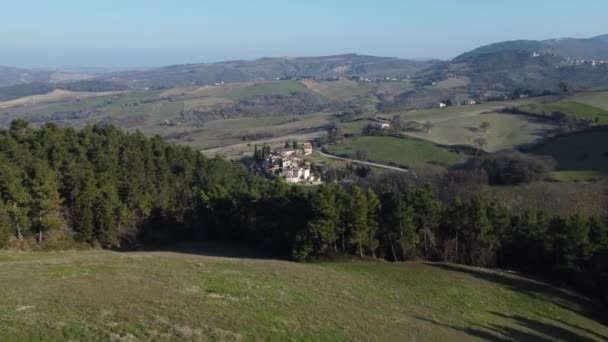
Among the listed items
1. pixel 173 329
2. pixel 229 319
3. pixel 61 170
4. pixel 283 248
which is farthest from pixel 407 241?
pixel 61 170

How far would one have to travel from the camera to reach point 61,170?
49844 millimetres

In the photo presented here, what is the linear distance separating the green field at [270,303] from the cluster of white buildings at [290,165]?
66505 mm

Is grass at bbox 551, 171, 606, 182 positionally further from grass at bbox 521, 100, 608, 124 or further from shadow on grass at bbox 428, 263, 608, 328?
grass at bbox 521, 100, 608, 124

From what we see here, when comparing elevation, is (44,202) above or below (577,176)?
above

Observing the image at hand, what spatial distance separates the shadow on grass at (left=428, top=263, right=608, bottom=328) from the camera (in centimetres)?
3334

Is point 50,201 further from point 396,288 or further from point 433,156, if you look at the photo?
point 433,156

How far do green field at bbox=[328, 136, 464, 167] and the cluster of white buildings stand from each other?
10280 millimetres

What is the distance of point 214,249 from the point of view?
46.4 metres

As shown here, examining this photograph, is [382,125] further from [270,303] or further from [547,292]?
[270,303]

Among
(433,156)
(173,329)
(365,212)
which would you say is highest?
(173,329)

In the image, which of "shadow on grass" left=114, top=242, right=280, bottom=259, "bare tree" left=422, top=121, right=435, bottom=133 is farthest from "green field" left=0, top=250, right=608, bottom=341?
"bare tree" left=422, top=121, right=435, bottom=133

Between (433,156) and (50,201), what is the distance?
8836cm

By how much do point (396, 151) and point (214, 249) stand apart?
267 feet

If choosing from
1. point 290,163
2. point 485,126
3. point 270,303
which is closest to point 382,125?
point 485,126
